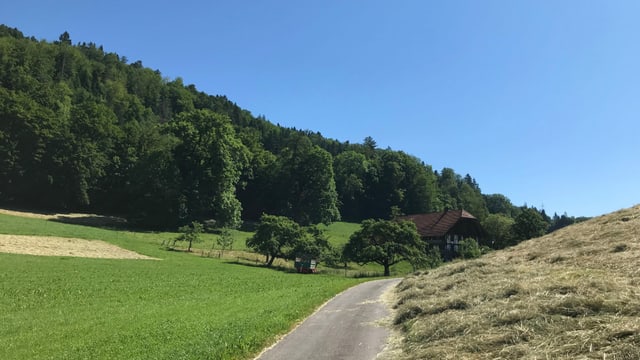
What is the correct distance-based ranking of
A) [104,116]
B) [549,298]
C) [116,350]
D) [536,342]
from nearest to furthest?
1. [536,342]
2. [549,298]
3. [116,350]
4. [104,116]

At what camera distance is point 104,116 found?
318ft

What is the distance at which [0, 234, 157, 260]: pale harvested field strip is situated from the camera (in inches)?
1599

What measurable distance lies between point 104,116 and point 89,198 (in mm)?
20097

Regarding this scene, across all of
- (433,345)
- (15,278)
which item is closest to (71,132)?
(15,278)

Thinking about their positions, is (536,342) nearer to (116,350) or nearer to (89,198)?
(116,350)

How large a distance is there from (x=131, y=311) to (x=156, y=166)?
2526 inches

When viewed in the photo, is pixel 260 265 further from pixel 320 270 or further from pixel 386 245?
pixel 386 245

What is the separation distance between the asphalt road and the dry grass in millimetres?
909

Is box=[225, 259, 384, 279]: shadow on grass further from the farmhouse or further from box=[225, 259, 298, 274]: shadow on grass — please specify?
the farmhouse

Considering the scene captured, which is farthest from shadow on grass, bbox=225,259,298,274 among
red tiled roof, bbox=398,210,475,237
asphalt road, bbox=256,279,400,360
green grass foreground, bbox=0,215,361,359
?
red tiled roof, bbox=398,210,475,237

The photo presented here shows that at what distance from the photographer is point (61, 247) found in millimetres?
44656

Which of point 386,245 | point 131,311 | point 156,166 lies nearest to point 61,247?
point 131,311

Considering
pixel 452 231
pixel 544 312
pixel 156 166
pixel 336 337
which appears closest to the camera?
pixel 544 312

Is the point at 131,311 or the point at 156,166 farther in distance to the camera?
the point at 156,166
